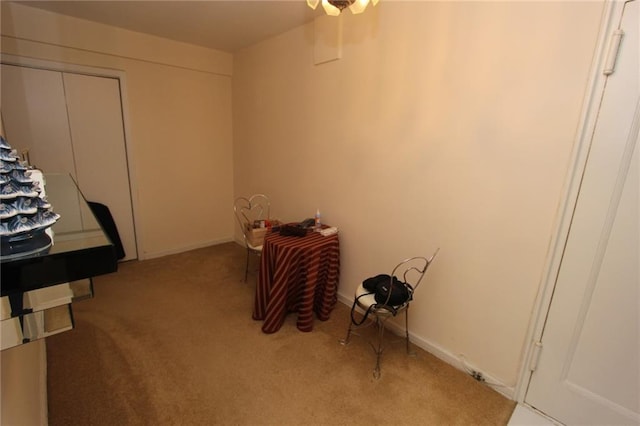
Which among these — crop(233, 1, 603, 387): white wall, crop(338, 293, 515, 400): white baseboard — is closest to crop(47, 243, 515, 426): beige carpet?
crop(338, 293, 515, 400): white baseboard

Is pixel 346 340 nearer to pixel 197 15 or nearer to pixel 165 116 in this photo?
pixel 197 15

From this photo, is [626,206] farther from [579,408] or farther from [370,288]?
[370,288]

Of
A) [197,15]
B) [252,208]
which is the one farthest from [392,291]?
[197,15]

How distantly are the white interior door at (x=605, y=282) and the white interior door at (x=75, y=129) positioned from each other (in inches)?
152

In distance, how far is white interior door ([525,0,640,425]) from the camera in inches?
51.2

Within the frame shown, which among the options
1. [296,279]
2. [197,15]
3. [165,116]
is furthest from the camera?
[165,116]

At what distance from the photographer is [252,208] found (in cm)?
381

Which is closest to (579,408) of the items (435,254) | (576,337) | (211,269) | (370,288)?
(576,337)

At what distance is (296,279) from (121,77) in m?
2.72

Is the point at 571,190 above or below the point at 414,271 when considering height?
above

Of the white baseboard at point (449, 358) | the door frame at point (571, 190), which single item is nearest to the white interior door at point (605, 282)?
the door frame at point (571, 190)

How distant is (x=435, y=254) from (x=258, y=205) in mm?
2316

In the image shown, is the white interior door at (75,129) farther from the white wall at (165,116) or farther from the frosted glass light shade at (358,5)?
the frosted glass light shade at (358,5)

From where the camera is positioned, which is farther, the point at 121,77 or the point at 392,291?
the point at 121,77
